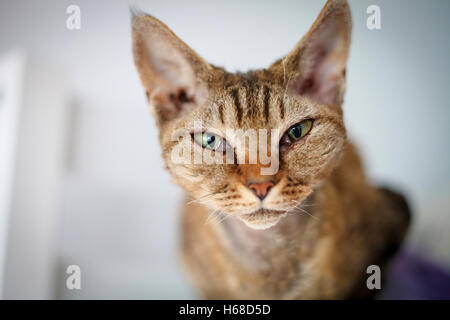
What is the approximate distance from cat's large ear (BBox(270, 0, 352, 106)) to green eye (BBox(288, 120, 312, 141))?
0.06 meters

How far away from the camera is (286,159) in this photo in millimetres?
565

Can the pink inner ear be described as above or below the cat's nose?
above

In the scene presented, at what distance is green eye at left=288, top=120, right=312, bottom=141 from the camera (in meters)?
0.59

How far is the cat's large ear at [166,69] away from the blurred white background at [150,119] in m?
0.05

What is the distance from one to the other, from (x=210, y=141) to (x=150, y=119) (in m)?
0.40

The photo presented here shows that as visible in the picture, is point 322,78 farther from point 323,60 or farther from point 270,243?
point 270,243

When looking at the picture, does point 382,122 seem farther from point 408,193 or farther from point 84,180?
point 84,180

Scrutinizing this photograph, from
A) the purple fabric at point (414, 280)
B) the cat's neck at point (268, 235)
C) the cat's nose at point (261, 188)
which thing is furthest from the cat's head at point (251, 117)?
the purple fabric at point (414, 280)

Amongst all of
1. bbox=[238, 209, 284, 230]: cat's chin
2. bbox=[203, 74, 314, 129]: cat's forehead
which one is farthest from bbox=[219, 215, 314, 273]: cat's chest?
bbox=[203, 74, 314, 129]: cat's forehead

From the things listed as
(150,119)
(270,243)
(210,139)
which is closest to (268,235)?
(270,243)

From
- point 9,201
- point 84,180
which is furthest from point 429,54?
point 9,201

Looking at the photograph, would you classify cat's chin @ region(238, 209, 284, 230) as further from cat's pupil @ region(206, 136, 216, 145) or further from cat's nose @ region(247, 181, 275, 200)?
cat's pupil @ region(206, 136, 216, 145)

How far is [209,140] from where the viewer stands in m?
0.60

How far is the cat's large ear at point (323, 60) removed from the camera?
557 mm
